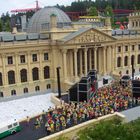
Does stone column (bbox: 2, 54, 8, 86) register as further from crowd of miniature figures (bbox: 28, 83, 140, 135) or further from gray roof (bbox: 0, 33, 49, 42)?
crowd of miniature figures (bbox: 28, 83, 140, 135)

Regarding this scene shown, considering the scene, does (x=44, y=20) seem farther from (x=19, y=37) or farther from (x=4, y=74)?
(x=4, y=74)

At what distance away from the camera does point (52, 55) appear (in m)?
58.9

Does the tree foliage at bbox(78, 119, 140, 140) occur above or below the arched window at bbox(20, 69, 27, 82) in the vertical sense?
below

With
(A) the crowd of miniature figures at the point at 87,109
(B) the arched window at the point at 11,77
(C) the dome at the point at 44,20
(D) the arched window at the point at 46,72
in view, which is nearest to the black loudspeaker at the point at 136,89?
(A) the crowd of miniature figures at the point at 87,109

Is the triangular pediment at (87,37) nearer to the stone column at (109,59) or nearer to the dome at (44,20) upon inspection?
the stone column at (109,59)

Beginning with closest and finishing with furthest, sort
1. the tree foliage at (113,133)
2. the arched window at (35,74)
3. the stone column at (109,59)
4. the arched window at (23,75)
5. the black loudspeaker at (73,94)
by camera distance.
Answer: the tree foliage at (113,133), the black loudspeaker at (73,94), the arched window at (23,75), the arched window at (35,74), the stone column at (109,59)

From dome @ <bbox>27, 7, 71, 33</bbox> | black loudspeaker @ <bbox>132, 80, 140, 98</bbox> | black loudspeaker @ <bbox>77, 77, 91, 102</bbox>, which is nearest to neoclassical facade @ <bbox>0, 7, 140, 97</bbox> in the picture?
dome @ <bbox>27, 7, 71, 33</bbox>

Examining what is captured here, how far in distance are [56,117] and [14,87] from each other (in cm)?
1917

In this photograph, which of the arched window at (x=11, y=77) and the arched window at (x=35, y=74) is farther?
the arched window at (x=35, y=74)

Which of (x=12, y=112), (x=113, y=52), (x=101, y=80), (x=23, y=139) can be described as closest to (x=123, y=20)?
(x=113, y=52)

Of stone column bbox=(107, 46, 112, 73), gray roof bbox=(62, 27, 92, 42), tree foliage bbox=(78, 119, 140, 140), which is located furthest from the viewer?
stone column bbox=(107, 46, 112, 73)

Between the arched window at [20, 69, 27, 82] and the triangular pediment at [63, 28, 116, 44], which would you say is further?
the triangular pediment at [63, 28, 116, 44]

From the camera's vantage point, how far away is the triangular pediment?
187ft

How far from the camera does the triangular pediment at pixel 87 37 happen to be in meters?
56.9
